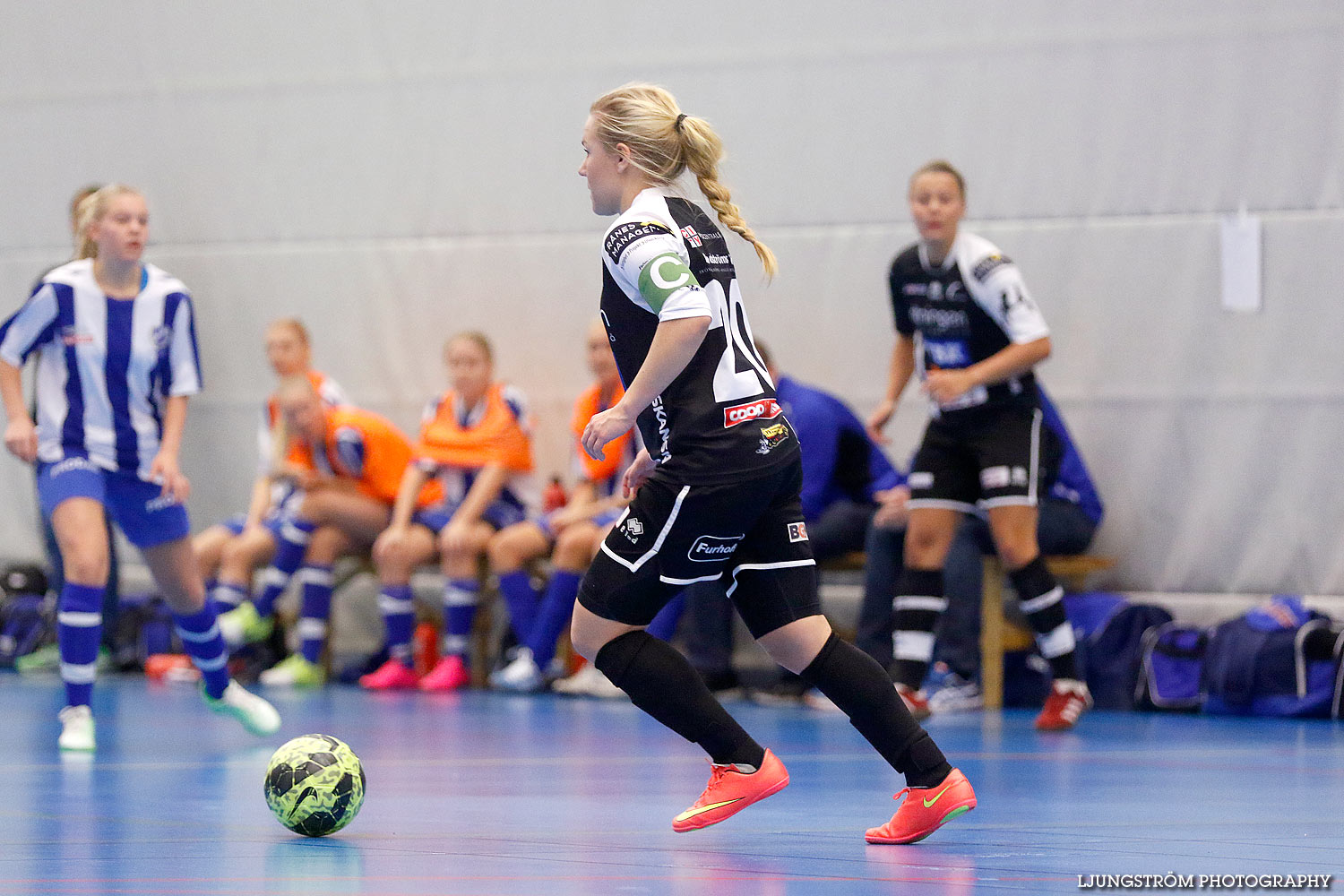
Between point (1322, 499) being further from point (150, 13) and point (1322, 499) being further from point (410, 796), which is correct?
point (150, 13)

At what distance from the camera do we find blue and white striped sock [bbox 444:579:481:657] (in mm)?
8734

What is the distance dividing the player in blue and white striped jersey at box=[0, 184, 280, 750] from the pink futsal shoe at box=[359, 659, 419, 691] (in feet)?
8.69

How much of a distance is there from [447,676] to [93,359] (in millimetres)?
3305

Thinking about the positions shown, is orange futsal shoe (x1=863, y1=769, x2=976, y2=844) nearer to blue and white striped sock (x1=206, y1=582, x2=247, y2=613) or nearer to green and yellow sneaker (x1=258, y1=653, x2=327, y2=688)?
green and yellow sneaker (x1=258, y1=653, x2=327, y2=688)

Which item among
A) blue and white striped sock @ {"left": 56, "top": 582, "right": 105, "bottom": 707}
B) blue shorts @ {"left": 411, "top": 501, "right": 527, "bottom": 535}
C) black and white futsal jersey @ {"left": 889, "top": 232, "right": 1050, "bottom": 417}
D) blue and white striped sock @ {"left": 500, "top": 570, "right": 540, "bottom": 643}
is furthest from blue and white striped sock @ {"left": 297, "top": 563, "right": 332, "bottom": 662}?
black and white futsal jersey @ {"left": 889, "top": 232, "right": 1050, "bottom": 417}

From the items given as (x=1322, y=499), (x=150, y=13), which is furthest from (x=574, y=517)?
(x=150, y=13)

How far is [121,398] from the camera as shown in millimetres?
5949

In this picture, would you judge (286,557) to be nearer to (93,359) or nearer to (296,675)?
(296,675)

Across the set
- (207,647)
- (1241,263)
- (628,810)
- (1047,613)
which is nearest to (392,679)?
(207,647)

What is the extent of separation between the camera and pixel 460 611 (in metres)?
8.76

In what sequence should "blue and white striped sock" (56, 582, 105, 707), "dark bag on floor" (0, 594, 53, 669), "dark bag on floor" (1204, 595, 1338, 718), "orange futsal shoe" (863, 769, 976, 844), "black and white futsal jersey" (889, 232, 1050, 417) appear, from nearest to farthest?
"orange futsal shoe" (863, 769, 976, 844) < "blue and white striped sock" (56, 582, 105, 707) < "black and white futsal jersey" (889, 232, 1050, 417) < "dark bag on floor" (1204, 595, 1338, 718) < "dark bag on floor" (0, 594, 53, 669)

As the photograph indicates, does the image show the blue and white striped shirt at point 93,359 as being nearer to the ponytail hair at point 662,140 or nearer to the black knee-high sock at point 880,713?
the ponytail hair at point 662,140

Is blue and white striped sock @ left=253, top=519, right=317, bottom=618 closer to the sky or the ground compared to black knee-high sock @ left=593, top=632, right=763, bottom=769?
closer to the ground

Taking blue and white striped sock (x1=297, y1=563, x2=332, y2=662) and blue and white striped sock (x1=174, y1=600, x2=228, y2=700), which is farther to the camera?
blue and white striped sock (x1=297, y1=563, x2=332, y2=662)
